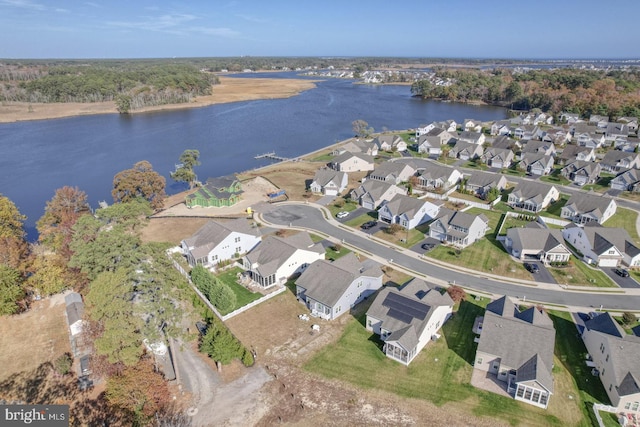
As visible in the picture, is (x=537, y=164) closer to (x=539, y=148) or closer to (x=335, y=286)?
(x=539, y=148)

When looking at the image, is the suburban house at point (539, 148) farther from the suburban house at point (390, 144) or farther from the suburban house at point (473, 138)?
the suburban house at point (390, 144)

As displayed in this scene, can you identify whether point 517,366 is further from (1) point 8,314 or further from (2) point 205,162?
(2) point 205,162

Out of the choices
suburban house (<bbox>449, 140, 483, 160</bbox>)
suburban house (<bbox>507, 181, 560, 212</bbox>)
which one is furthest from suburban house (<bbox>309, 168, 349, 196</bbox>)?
suburban house (<bbox>449, 140, 483, 160</bbox>)

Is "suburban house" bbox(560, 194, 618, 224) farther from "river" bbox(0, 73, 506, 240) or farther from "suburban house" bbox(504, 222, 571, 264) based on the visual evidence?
"river" bbox(0, 73, 506, 240)

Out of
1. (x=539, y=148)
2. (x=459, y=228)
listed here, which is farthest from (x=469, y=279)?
(x=539, y=148)

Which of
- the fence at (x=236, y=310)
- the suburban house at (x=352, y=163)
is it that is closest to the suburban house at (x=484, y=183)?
the suburban house at (x=352, y=163)

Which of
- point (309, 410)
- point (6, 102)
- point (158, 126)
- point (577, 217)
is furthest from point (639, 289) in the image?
point (6, 102)
